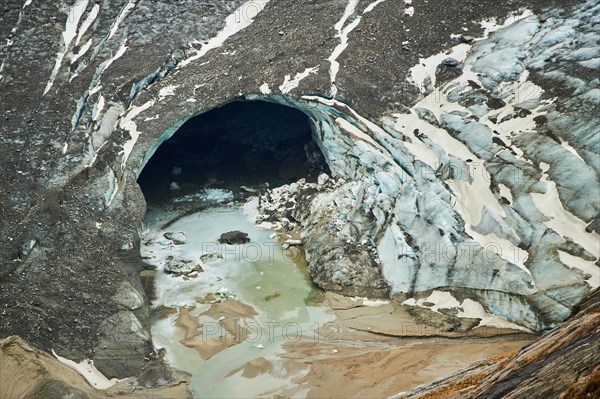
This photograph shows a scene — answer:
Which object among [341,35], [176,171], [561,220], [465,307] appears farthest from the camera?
[176,171]

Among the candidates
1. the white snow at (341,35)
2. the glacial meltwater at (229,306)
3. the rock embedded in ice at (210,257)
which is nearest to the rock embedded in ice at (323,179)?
the glacial meltwater at (229,306)

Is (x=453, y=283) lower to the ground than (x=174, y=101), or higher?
lower

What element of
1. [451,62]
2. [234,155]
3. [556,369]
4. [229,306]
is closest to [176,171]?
[234,155]

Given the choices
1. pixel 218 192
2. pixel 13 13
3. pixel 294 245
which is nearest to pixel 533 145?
pixel 294 245

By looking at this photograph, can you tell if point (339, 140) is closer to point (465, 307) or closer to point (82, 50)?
point (465, 307)

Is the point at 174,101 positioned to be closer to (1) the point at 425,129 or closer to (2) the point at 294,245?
(2) the point at 294,245

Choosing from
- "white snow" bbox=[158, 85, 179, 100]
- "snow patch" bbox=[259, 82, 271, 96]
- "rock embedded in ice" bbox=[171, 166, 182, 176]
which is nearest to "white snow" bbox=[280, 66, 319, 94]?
"snow patch" bbox=[259, 82, 271, 96]

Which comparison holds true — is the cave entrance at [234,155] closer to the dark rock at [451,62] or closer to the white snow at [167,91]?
the white snow at [167,91]
